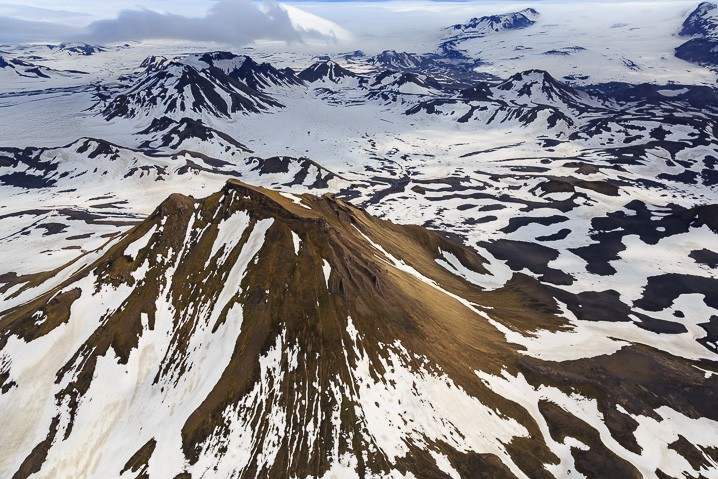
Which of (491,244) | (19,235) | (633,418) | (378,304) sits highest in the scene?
(378,304)

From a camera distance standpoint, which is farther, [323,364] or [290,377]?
[323,364]

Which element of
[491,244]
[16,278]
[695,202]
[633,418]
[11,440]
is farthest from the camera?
[695,202]

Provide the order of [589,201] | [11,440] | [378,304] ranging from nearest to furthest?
[11,440]
[378,304]
[589,201]

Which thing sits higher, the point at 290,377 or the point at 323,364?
the point at 323,364

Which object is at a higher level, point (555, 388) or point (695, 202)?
point (555, 388)

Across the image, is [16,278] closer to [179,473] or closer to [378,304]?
[179,473]

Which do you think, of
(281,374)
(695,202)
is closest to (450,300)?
(281,374)

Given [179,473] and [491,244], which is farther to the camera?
[491,244]
